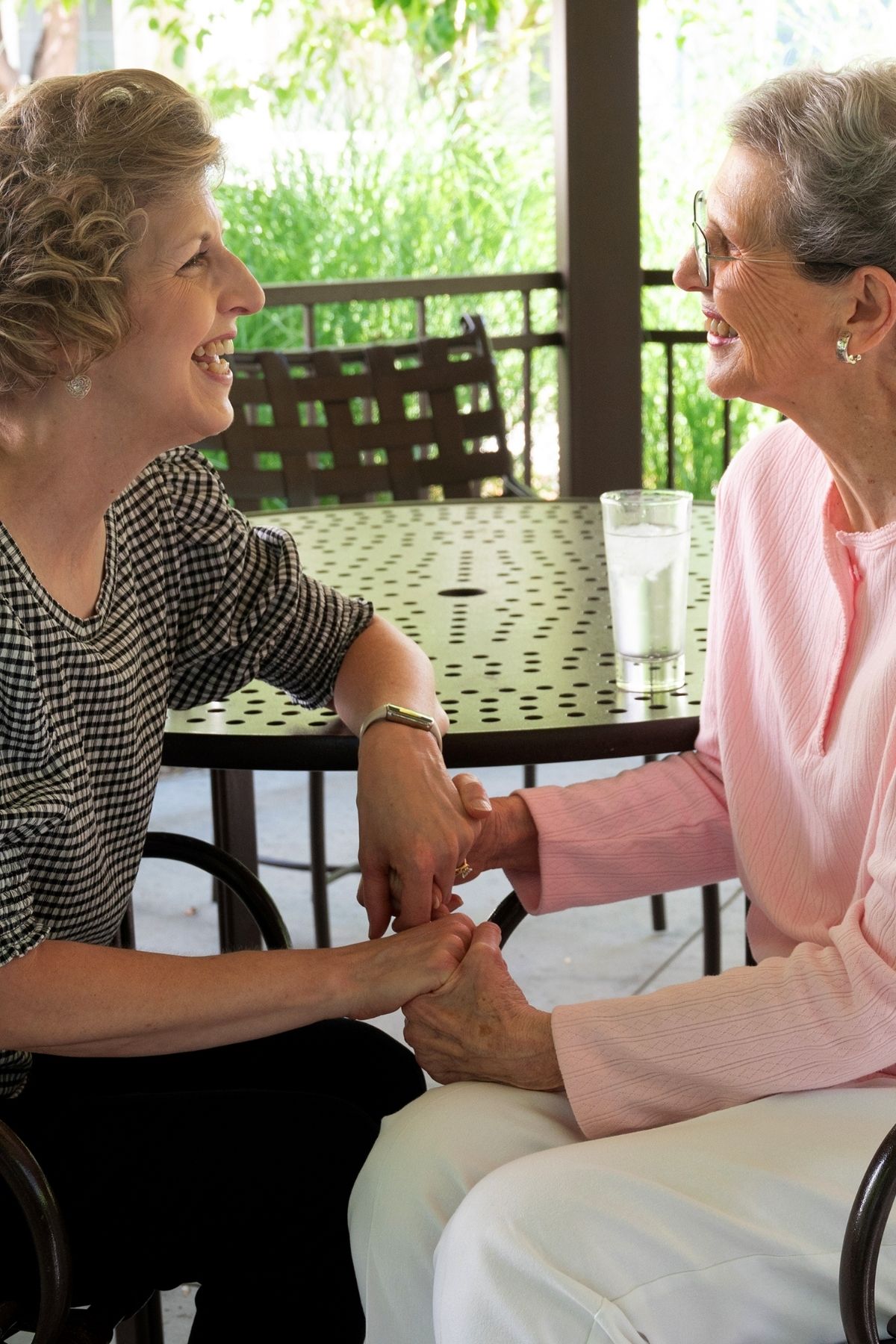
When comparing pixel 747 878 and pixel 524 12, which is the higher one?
pixel 524 12

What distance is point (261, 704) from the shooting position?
1694 mm

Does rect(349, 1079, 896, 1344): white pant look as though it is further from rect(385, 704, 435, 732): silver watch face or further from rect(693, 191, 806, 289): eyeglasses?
rect(693, 191, 806, 289): eyeglasses

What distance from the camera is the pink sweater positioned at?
1261 millimetres

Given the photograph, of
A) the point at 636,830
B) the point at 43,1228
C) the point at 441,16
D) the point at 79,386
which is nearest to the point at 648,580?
the point at 636,830

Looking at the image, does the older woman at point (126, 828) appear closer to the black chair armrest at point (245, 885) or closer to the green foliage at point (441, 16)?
the black chair armrest at point (245, 885)

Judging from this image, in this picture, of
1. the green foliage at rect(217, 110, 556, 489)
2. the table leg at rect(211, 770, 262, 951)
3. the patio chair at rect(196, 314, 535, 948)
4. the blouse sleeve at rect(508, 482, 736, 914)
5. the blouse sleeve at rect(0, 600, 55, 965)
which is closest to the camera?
the blouse sleeve at rect(0, 600, 55, 965)

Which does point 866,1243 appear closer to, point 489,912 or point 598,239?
point 489,912

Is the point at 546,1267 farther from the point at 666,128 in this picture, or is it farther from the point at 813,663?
the point at 666,128

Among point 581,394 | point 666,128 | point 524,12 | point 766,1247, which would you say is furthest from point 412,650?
point 524,12

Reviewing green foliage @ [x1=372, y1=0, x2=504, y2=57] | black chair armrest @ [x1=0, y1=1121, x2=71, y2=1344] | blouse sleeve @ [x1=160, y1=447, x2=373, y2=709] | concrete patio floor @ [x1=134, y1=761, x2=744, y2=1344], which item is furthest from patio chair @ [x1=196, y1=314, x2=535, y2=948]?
green foliage @ [x1=372, y1=0, x2=504, y2=57]

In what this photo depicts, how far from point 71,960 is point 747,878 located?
688 millimetres

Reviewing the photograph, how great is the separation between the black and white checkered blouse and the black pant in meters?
0.12

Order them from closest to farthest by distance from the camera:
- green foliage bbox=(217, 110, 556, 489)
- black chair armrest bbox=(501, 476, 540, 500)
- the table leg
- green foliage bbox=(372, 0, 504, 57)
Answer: the table leg → black chair armrest bbox=(501, 476, 540, 500) → green foliage bbox=(217, 110, 556, 489) → green foliage bbox=(372, 0, 504, 57)

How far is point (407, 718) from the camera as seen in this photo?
4.99 ft
